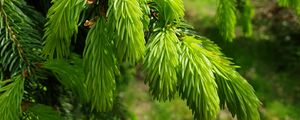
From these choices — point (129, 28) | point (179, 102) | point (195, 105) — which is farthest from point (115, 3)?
point (179, 102)

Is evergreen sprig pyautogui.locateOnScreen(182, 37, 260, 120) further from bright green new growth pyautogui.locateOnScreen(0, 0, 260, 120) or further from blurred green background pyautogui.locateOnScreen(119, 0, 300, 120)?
blurred green background pyautogui.locateOnScreen(119, 0, 300, 120)

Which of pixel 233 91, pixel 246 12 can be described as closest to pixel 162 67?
pixel 233 91

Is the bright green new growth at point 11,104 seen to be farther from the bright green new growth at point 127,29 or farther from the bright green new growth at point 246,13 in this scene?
the bright green new growth at point 246,13

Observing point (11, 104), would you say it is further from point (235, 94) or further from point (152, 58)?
point (235, 94)

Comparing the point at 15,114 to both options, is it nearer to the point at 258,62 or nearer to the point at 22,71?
the point at 22,71

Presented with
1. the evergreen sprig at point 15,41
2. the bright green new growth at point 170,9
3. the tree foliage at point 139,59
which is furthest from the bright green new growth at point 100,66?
the evergreen sprig at point 15,41
